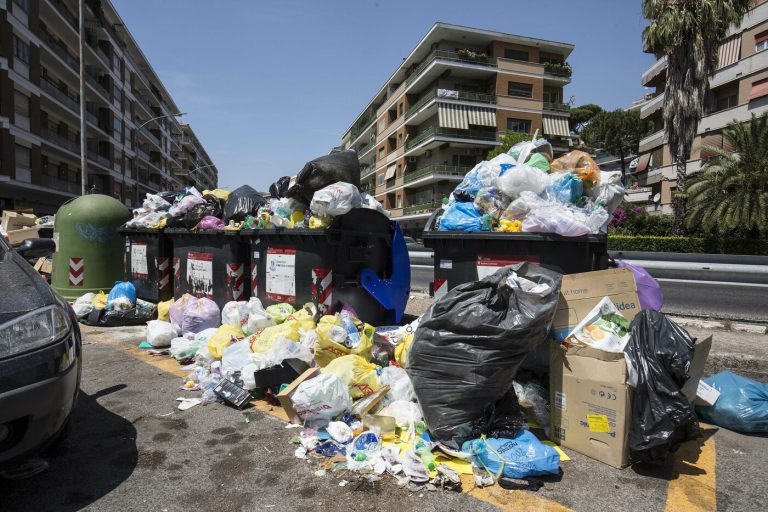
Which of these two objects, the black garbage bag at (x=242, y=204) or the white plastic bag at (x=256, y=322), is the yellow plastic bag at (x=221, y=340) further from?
the black garbage bag at (x=242, y=204)

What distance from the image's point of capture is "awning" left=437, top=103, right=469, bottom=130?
1373 inches

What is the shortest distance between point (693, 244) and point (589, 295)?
846 inches

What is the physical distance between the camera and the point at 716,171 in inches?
797

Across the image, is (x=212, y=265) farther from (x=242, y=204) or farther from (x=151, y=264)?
(x=151, y=264)

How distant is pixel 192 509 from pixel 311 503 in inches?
21.1

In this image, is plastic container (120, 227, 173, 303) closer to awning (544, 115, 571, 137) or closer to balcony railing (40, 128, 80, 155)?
A: balcony railing (40, 128, 80, 155)

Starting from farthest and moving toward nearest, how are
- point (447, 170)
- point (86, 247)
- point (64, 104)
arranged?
1. point (447, 170)
2. point (64, 104)
3. point (86, 247)

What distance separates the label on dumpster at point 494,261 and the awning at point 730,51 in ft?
93.7

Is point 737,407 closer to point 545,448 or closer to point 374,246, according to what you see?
point 545,448

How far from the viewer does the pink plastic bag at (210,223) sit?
5.97 meters

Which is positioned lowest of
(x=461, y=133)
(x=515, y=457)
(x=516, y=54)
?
(x=515, y=457)

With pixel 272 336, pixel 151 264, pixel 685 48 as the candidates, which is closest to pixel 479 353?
pixel 272 336

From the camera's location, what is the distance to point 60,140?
103ft

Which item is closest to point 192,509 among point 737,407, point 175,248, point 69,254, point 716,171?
point 737,407
